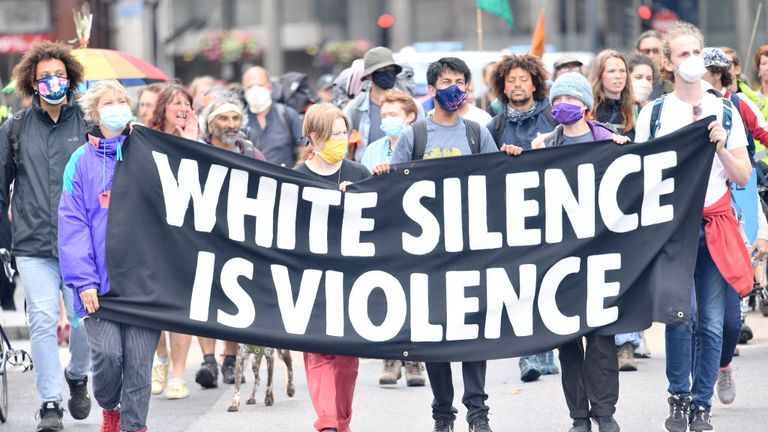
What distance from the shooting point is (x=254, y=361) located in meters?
9.48

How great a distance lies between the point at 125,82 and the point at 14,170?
3.74 metres

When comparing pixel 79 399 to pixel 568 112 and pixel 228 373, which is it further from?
pixel 568 112

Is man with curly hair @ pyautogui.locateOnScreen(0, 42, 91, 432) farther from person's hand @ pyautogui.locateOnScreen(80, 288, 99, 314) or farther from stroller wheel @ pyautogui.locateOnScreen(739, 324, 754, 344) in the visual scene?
stroller wheel @ pyautogui.locateOnScreen(739, 324, 754, 344)

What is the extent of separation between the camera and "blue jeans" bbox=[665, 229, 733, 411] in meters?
7.51

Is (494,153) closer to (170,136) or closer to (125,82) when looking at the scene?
(170,136)

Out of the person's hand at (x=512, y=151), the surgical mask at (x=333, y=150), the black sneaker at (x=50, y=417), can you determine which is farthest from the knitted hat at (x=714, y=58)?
the black sneaker at (x=50, y=417)

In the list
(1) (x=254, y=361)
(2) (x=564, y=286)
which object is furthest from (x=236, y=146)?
(2) (x=564, y=286)

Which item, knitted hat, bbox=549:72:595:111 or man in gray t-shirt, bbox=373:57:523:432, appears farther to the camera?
man in gray t-shirt, bbox=373:57:523:432

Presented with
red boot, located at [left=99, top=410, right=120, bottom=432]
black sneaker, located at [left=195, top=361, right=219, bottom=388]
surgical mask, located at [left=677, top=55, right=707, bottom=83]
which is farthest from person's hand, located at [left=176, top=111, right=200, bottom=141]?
surgical mask, located at [left=677, top=55, right=707, bottom=83]

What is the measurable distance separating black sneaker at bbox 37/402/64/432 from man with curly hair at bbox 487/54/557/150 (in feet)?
10.1

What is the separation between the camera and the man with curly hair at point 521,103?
372 inches

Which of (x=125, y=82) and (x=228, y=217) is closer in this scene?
(x=228, y=217)

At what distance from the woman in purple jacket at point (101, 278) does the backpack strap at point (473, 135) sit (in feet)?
6.01

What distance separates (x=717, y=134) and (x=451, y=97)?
1443 millimetres
